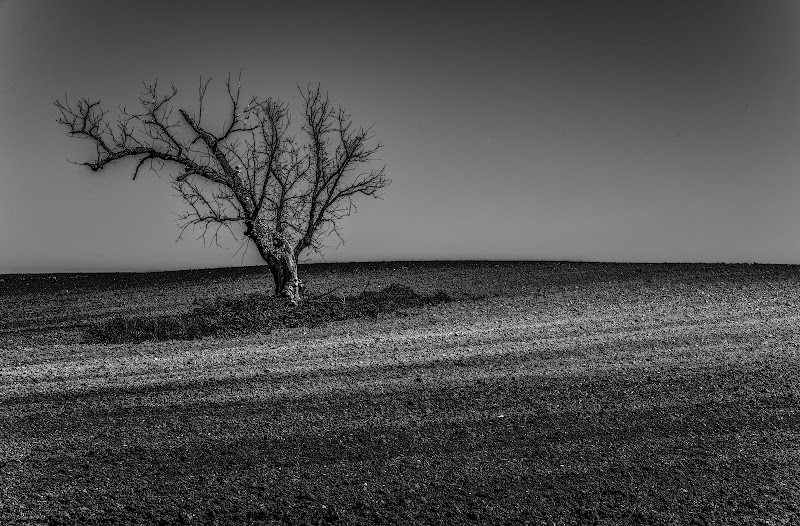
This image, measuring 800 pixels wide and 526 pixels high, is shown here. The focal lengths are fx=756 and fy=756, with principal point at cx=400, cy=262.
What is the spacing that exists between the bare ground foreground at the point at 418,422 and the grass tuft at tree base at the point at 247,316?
0.40 metres

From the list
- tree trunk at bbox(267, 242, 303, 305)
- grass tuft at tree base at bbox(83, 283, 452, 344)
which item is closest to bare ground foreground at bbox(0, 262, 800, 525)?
grass tuft at tree base at bbox(83, 283, 452, 344)

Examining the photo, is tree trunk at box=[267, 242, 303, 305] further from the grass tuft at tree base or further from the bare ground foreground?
the bare ground foreground

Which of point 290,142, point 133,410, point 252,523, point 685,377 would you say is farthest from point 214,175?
point 252,523

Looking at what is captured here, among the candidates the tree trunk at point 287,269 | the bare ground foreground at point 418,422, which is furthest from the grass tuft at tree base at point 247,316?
the bare ground foreground at point 418,422

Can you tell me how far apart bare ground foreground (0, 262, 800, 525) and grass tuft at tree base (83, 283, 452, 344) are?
40cm

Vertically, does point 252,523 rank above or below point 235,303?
below

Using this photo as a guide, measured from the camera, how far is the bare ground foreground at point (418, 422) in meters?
4.19

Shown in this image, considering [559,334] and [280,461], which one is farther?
[559,334]

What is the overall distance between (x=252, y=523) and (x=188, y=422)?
192cm

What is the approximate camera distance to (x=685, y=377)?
700cm

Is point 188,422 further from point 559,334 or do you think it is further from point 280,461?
point 559,334

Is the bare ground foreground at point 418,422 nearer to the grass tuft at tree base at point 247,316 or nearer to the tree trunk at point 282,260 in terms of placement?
the grass tuft at tree base at point 247,316

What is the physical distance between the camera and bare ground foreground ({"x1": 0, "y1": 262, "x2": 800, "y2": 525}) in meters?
4.19

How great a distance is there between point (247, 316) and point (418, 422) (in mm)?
5598
